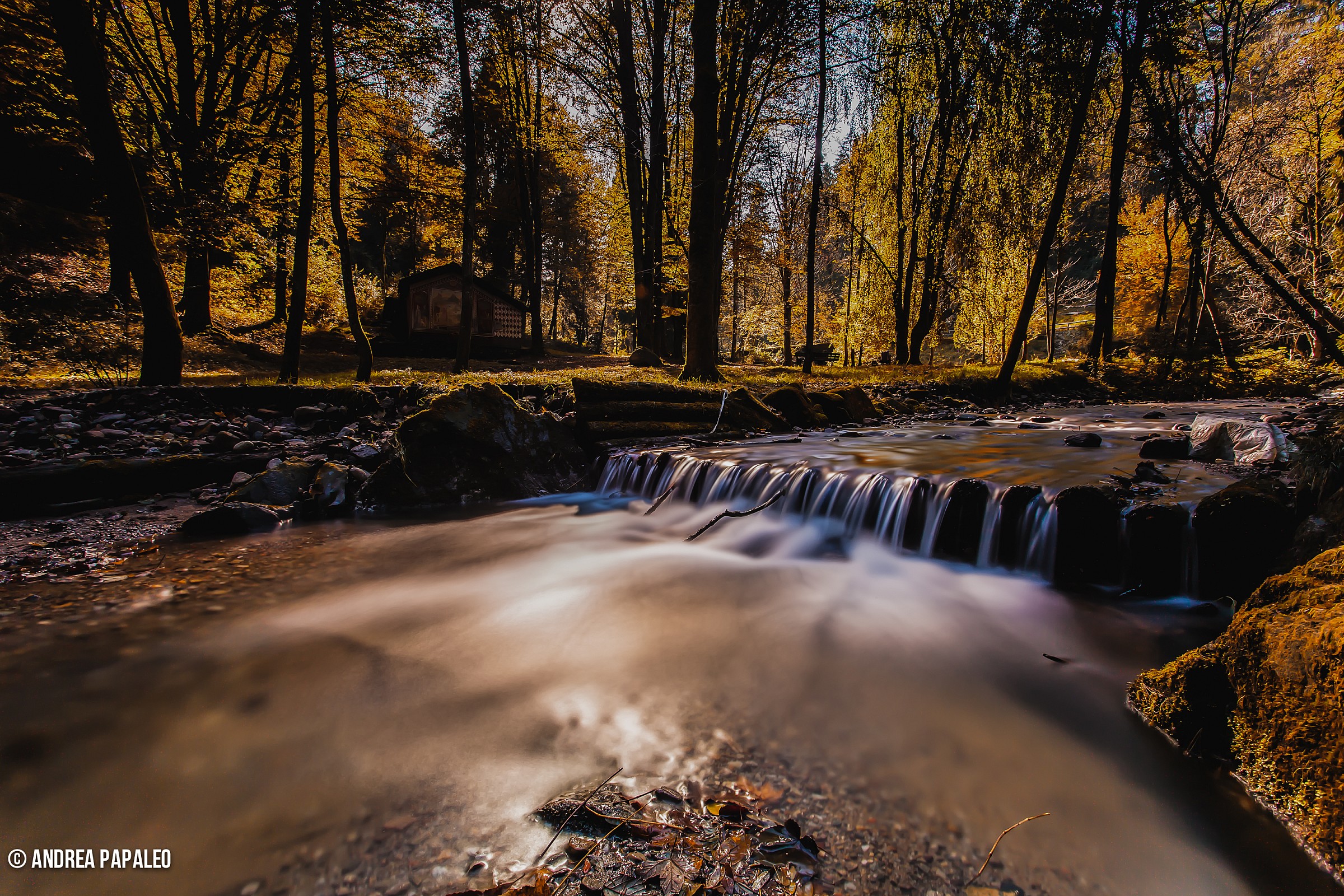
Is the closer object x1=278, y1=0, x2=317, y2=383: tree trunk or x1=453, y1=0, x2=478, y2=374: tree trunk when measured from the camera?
x1=278, y1=0, x2=317, y2=383: tree trunk

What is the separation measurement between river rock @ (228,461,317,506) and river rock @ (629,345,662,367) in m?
13.1

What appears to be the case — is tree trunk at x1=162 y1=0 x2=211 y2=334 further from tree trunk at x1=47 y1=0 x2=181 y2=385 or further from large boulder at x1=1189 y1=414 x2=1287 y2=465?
large boulder at x1=1189 y1=414 x2=1287 y2=465

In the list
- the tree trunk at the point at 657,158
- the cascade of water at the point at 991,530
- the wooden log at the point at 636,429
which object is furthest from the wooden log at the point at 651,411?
the tree trunk at the point at 657,158

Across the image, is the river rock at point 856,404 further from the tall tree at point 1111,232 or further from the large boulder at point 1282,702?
the large boulder at point 1282,702

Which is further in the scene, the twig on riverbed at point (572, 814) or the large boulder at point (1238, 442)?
the large boulder at point (1238, 442)

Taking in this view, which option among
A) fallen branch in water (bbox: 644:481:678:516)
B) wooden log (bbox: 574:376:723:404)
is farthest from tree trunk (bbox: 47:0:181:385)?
fallen branch in water (bbox: 644:481:678:516)

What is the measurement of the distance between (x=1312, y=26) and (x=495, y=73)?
28788 millimetres

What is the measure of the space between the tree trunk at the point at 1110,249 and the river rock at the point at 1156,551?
14256 millimetres

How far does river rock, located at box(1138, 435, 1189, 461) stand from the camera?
5.91 metres

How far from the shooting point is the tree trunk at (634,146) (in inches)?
711

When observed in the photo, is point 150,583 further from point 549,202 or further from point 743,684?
point 549,202

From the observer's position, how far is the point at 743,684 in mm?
2861

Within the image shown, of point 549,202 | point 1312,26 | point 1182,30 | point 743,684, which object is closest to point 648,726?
point 743,684

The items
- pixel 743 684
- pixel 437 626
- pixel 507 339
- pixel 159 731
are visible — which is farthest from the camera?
pixel 507 339
